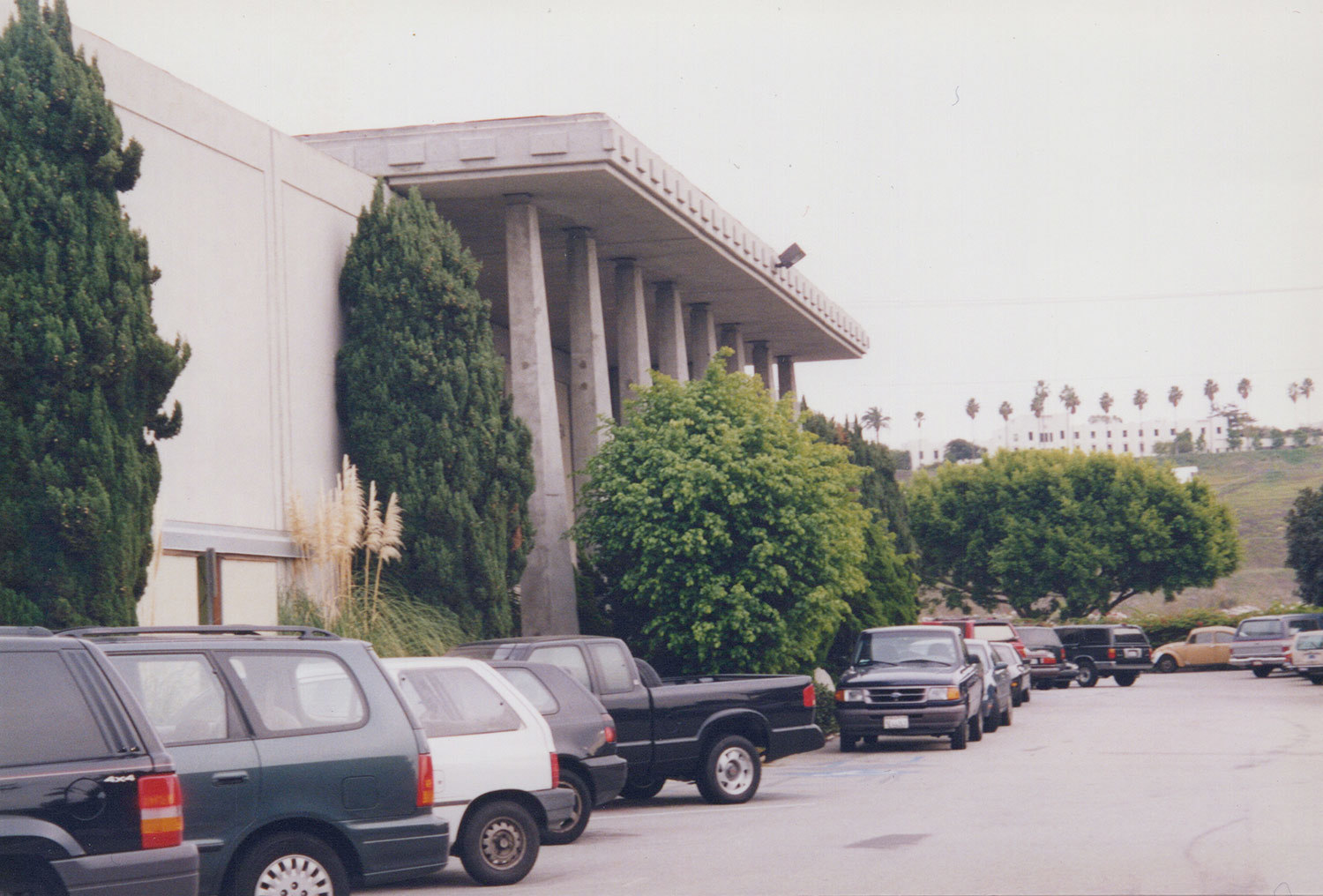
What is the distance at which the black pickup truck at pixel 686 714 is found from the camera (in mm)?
15117

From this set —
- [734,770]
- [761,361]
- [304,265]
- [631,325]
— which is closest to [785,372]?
[761,361]

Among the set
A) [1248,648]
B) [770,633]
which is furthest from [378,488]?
[1248,648]

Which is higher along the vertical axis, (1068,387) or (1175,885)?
(1068,387)

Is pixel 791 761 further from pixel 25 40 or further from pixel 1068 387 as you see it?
pixel 1068 387

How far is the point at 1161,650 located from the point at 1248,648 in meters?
5.92

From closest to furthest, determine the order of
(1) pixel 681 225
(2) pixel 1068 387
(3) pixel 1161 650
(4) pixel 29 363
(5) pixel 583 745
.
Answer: (5) pixel 583 745, (4) pixel 29 363, (1) pixel 681 225, (3) pixel 1161 650, (2) pixel 1068 387

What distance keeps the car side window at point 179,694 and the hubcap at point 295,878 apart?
0.80 meters

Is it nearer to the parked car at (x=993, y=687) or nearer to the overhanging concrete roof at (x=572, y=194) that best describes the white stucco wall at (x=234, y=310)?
the overhanging concrete roof at (x=572, y=194)

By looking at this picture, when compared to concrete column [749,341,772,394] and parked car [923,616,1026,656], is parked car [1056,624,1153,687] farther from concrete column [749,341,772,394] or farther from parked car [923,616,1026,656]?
concrete column [749,341,772,394]

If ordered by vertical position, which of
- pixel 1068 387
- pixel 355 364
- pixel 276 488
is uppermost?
pixel 1068 387

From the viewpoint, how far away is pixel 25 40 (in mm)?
15461

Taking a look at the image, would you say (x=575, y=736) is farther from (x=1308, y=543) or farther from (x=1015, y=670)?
(x=1308, y=543)

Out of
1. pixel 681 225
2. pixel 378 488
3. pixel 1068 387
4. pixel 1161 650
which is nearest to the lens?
pixel 378 488

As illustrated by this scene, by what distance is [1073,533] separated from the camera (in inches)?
2613
